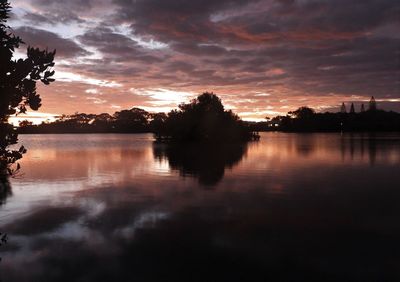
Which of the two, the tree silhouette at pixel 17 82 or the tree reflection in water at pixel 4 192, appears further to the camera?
the tree reflection in water at pixel 4 192

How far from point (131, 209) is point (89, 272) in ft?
27.5

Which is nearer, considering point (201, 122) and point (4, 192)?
point (4, 192)

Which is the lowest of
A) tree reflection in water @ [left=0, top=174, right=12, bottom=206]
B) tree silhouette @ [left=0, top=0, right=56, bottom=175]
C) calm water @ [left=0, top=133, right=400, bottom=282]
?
calm water @ [left=0, top=133, right=400, bottom=282]

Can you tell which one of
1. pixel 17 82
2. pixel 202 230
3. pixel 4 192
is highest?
pixel 17 82

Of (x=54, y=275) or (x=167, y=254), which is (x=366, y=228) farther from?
(x=54, y=275)

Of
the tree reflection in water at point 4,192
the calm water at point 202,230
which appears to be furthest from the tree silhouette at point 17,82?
the tree reflection in water at point 4,192

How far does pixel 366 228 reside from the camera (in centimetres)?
1598

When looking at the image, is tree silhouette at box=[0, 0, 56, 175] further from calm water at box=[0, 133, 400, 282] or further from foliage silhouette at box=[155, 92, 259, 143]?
foliage silhouette at box=[155, 92, 259, 143]

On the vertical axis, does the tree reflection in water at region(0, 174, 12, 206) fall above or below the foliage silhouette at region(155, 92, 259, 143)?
below

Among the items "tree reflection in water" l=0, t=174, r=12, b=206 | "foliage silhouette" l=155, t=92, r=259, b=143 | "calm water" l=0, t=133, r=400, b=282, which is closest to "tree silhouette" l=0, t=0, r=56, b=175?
"calm water" l=0, t=133, r=400, b=282

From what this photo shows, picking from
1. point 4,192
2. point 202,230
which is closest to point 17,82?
point 202,230

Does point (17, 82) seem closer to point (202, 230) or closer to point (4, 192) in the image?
point (202, 230)

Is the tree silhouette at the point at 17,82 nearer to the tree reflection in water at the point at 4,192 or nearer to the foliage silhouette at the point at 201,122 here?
the tree reflection in water at the point at 4,192

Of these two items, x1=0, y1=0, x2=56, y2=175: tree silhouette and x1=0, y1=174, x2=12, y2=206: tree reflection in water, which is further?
x1=0, y1=174, x2=12, y2=206: tree reflection in water
